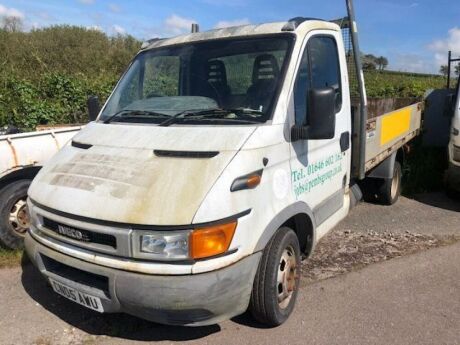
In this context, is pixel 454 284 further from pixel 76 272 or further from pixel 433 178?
pixel 433 178

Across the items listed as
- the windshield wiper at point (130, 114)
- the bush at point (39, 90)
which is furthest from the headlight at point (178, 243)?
the bush at point (39, 90)

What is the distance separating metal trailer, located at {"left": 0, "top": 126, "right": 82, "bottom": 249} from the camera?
16.0 ft

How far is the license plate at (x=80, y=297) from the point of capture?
3.05m

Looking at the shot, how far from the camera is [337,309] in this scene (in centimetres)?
393

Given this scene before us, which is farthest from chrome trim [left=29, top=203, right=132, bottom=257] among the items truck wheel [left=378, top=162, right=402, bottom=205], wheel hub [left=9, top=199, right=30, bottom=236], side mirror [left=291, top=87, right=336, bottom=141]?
truck wheel [left=378, top=162, right=402, bottom=205]

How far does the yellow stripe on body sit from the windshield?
2.45 meters

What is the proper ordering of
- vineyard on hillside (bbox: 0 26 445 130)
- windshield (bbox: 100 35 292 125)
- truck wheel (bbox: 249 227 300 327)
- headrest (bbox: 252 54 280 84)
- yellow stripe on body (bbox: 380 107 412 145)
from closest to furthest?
truck wheel (bbox: 249 227 300 327), windshield (bbox: 100 35 292 125), headrest (bbox: 252 54 280 84), yellow stripe on body (bbox: 380 107 412 145), vineyard on hillside (bbox: 0 26 445 130)

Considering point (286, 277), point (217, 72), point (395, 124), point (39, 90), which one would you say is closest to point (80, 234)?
point (286, 277)

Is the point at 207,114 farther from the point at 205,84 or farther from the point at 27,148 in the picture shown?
the point at 27,148

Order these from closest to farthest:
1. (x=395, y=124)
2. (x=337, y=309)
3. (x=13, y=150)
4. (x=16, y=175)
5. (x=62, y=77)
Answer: (x=337, y=309), (x=13, y=150), (x=16, y=175), (x=395, y=124), (x=62, y=77)

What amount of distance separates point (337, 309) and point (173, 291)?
172 cm

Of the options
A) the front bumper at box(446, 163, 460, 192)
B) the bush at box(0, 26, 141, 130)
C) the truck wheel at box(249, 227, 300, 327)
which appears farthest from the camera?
the bush at box(0, 26, 141, 130)

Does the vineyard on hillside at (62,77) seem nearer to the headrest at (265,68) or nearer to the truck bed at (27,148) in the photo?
the headrest at (265,68)

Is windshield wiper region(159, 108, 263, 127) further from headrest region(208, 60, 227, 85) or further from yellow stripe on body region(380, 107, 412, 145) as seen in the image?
yellow stripe on body region(380, 107, 412, 145)
